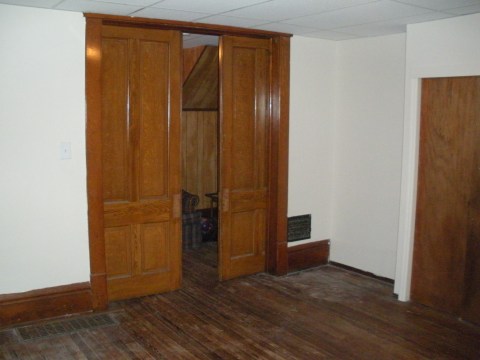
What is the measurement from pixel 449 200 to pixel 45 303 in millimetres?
3485

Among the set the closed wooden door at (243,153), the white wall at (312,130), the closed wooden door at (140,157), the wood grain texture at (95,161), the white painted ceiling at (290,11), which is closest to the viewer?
the white painted ceiling at (290,11)

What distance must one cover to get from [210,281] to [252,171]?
3.97 feet

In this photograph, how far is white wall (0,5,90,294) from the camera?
3645mm

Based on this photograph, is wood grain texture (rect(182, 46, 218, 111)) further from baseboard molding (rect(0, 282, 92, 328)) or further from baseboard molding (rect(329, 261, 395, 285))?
baseboard molding (rect(0, 282, 92, 328))

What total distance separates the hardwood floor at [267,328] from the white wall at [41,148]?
597 millimetres

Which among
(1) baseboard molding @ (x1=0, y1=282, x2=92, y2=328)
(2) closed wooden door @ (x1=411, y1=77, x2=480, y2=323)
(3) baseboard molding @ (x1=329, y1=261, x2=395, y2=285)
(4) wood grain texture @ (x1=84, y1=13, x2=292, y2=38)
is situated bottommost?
(3) baseboard molding @ (x1=329, y1=261, x2=395, y2=285)

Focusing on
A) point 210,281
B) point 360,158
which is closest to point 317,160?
point 360,158

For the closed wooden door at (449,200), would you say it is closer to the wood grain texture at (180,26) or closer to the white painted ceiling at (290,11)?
the white painted ceiling at (290,11)

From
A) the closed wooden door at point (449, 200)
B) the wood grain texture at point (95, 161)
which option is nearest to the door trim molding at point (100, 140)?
the wood grain texture at point (95, 161)

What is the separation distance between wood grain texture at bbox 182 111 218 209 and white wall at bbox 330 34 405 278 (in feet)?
7.64

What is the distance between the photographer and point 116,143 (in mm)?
4223

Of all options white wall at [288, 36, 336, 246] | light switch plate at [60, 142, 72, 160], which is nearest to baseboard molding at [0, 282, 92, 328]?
light switch plate at [60, 142, 72, 160]

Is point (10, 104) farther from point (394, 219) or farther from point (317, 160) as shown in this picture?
point (394, 219)

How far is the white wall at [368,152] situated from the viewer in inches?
190
